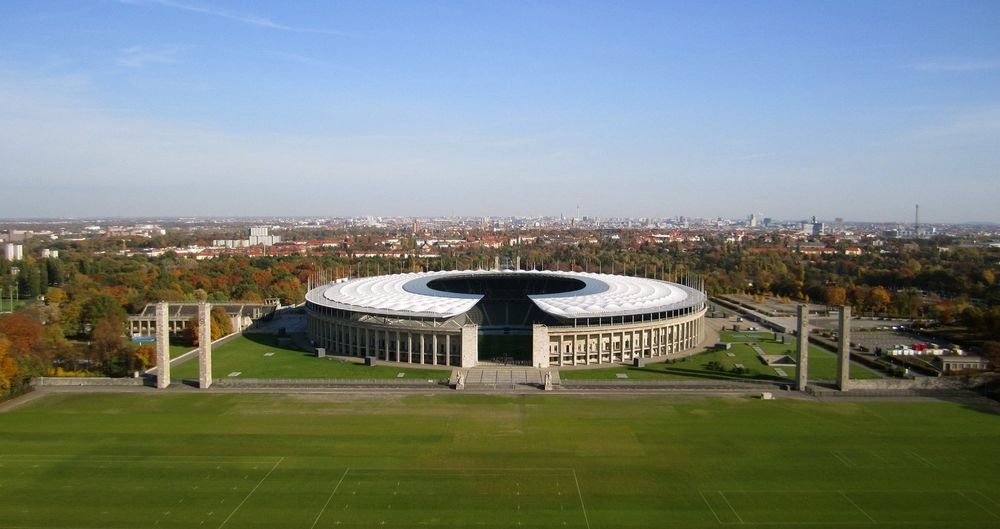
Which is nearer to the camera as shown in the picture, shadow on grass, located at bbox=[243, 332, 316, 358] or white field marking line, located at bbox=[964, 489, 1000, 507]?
white field marking line, located at bbox=[964, 489, 1000, 507]

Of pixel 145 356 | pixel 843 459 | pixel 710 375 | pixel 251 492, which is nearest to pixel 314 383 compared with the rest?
pixel 145 356

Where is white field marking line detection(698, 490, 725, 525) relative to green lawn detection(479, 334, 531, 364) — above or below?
below

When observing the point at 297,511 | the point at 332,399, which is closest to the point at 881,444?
the point at 297,511

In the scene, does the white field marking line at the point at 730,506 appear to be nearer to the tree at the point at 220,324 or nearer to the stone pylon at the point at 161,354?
the stone pylon at the point at 161,354

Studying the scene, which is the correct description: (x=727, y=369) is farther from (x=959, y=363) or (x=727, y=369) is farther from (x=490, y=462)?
(x=490, y=462)

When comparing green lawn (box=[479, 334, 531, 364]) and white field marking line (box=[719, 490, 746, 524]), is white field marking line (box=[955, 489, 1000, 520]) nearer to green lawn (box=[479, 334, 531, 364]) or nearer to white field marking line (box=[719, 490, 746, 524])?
white field marking line (box=[719, 490, 746, 524])

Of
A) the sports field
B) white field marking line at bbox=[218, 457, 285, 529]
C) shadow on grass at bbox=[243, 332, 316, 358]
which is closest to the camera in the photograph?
white field marking line at bbox=[218, 457, 285, 529]

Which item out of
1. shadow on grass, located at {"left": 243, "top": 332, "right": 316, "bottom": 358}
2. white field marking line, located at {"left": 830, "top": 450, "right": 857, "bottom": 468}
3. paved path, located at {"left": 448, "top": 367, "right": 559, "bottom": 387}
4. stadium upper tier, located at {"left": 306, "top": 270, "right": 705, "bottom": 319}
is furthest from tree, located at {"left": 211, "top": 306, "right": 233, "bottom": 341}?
white field marking line, located at {"left": 830, "top": 450, "right": 857, "bottom": 468}
